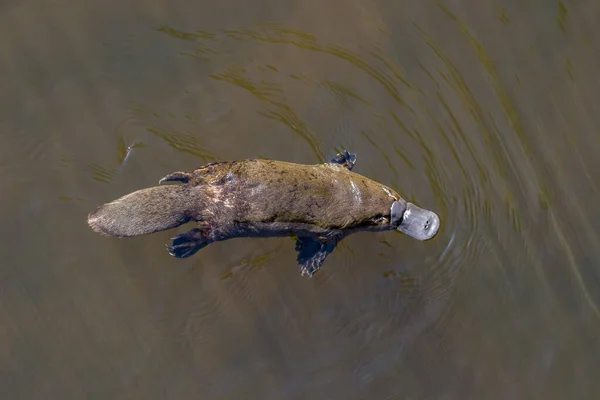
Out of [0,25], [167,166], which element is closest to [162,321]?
[167,166]

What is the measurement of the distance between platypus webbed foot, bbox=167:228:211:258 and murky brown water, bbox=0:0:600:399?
0.20 metres

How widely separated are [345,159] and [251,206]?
103 centimetres

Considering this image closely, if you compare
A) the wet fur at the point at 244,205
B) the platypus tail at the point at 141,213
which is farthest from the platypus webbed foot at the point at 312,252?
the platypus tail at the point at 141,213

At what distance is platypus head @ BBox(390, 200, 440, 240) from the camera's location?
3.66 meters

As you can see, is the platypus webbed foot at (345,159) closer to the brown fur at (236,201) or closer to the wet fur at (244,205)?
the wet fur at (244,205)

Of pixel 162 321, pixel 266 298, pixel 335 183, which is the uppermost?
pixel 335 183

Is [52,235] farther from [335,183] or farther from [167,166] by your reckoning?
[335,183]

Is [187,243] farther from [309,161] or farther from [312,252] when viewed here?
[309,161]

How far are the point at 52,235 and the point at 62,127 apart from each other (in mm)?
793

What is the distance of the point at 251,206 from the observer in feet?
10.2

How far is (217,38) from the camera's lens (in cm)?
392

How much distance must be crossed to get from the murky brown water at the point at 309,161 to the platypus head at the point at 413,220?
24cm

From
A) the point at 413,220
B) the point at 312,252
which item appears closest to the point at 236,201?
the point at 312,252

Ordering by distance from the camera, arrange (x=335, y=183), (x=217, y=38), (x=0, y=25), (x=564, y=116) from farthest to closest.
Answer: (x=564, y=116) → (x=217, y=38) → (x=0, y=25) → (x=335, y=183)
